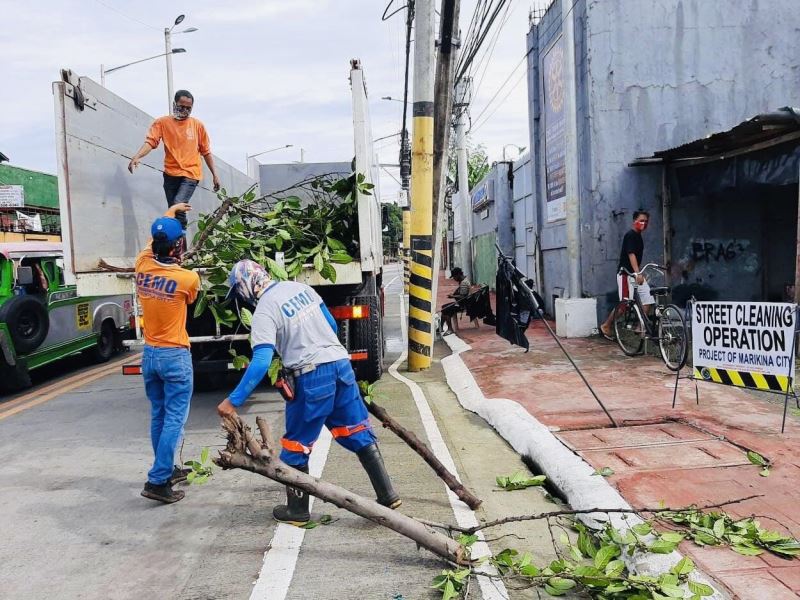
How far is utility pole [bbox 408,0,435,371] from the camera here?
1002 cm

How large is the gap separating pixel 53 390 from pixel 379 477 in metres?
7.24

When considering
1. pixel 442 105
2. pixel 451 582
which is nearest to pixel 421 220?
pixel 442 105

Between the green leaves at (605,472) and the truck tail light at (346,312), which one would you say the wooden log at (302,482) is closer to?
the green leaves at (605,472)

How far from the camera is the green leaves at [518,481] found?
493 centimetres

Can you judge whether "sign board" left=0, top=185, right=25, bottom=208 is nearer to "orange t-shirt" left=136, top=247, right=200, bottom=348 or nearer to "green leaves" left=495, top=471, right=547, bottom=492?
"orange t-shirt" left=136, top=247, right=200, bottom=348

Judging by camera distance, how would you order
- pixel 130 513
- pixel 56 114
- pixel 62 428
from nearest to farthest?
pixel 130 513 → pixel 56 114 → pixel 62 428

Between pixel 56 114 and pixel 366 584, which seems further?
pixel 56 114

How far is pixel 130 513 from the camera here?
4.80 m

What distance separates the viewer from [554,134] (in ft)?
45.5

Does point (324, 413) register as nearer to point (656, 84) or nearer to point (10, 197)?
point (656, 84)

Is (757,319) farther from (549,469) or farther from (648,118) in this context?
(648,118)

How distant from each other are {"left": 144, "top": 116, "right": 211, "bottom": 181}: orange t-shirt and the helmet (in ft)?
14.4

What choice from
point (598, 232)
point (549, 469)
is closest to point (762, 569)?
point (549, 469)

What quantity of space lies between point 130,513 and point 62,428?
3.10m
